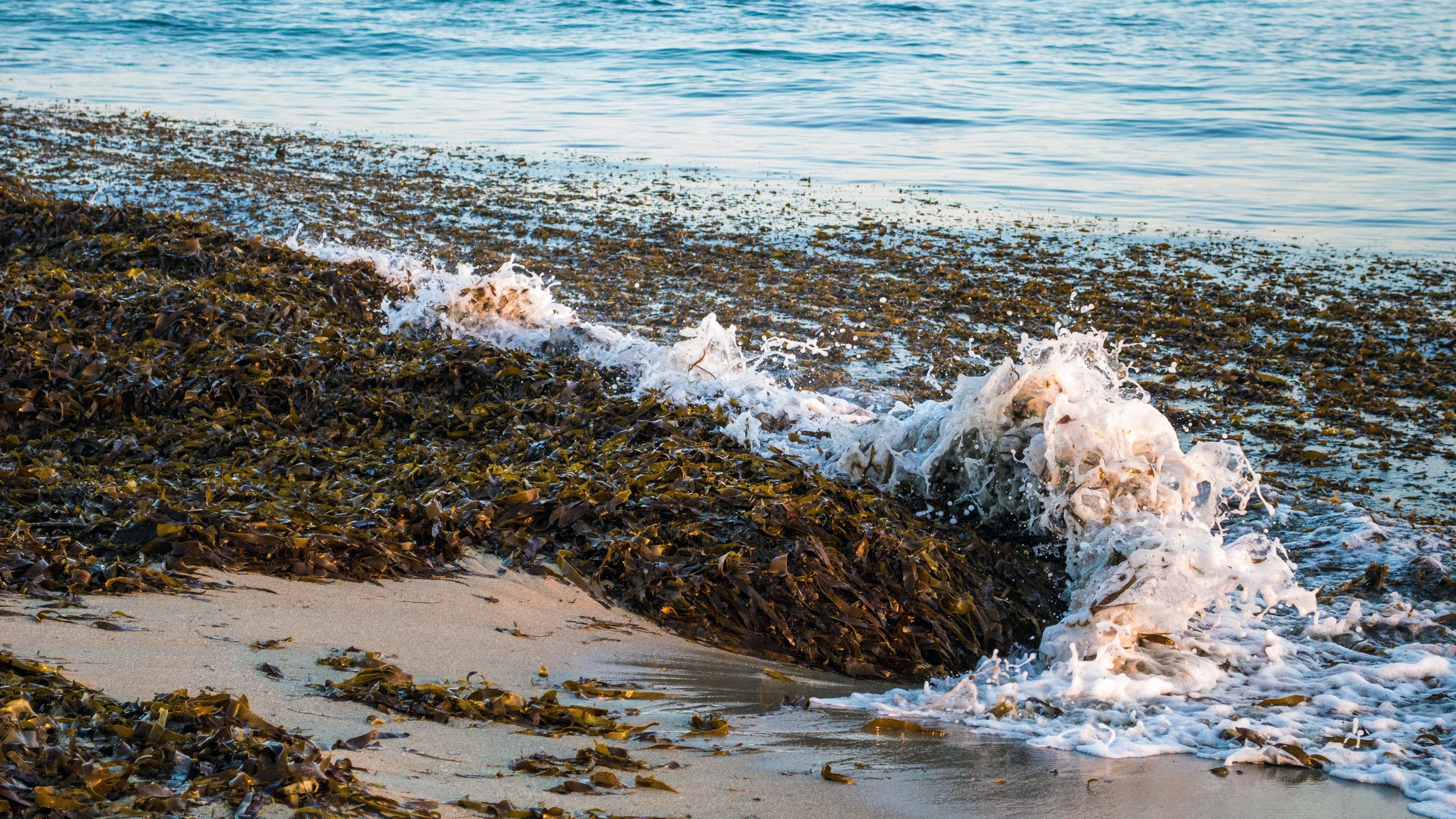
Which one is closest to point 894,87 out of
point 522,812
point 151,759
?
point 522,812

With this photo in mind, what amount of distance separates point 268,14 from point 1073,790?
28.9 metres

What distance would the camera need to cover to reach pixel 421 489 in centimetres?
406

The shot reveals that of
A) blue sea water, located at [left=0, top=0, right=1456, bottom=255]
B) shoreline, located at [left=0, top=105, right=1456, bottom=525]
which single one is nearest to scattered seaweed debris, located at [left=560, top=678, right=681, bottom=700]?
shoreline, located at [left=0, top=105, right=1456, bottom=525]

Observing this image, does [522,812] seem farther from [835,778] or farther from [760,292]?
[760,292]

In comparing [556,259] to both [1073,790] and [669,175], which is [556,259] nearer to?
[669,175]

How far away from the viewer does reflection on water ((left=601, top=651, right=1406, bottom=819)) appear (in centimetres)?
254

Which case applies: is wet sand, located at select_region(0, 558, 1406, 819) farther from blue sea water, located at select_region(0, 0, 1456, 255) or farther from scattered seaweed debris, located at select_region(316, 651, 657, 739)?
blue sea water, located at select_region(0, 0, 1456, 255)

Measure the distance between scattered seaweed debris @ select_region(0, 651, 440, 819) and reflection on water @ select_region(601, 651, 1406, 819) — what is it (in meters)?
0.95

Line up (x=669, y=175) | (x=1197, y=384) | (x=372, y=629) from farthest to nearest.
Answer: (x=669, y=175) → (x=1197, y=384) → (x=372, y=629)

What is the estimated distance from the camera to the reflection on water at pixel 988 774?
2.54 metres

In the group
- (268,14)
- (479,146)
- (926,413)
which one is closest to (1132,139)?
(479,146)

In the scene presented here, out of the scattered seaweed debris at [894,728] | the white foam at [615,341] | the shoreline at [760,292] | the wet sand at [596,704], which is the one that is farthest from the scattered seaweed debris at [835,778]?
the white foam at [615,341]

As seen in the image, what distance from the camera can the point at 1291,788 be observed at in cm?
279

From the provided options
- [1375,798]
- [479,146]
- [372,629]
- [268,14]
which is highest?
[268,14]
